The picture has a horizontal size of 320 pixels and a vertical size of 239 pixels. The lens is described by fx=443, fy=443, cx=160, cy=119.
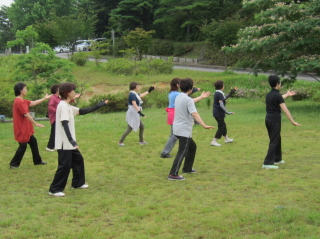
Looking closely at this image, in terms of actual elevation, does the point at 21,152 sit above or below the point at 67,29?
below

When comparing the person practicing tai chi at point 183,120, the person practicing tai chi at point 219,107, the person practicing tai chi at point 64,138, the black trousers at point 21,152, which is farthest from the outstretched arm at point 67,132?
the person practicing tai chi at point 219,107

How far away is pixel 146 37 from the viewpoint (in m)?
37.1

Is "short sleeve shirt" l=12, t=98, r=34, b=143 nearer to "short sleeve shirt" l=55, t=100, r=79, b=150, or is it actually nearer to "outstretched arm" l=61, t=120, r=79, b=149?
"short sleeve shirt" l=55, t=100, r=79, b=150

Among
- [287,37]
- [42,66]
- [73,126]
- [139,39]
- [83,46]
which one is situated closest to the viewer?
[73,126]

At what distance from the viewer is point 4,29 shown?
76.0 metres

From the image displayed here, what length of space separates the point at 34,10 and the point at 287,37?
51825mm

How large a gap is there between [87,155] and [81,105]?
12.1 meters

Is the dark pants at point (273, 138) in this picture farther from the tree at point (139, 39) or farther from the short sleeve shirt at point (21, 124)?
the tree at point (139, 39)

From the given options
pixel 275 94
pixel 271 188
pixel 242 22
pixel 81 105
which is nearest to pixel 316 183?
pixel 271 188

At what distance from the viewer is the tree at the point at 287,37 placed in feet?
52.1

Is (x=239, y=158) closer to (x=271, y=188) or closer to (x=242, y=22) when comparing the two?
(x=271, y=188)

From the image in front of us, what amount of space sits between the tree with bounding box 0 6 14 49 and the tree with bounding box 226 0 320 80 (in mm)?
59308

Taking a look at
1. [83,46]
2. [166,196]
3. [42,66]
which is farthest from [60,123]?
[83,46]

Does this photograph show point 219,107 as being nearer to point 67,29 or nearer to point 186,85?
point 186,85
